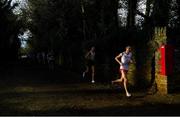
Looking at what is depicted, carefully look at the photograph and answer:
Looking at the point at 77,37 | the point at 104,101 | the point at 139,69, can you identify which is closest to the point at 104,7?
the point at 77,37

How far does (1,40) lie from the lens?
180 ft

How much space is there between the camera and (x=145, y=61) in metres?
21.1

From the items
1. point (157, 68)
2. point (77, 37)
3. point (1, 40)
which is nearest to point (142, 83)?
point (157, 68)

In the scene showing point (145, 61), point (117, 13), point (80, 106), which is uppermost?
point (117, 13)

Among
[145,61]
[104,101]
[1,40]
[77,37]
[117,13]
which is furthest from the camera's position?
[1,40]

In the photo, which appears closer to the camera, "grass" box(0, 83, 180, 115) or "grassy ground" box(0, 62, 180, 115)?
"grassy ground" box(0, 62, 180, 115)

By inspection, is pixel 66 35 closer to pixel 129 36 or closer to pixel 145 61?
pixel 129 36

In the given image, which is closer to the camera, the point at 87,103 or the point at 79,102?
the point at 87,103

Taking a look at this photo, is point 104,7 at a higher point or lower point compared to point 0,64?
higher

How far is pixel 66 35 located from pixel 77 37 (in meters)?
1.53

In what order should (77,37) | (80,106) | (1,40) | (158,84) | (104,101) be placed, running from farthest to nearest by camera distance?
(1,40), (77,37), (158,84), (104,101), (80,106)

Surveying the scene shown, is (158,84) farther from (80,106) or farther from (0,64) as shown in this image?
(0,64)

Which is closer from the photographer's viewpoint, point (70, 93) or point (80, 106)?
point (80, 106)

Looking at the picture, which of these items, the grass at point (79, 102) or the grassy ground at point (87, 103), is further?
the grass at point (79, 102)
